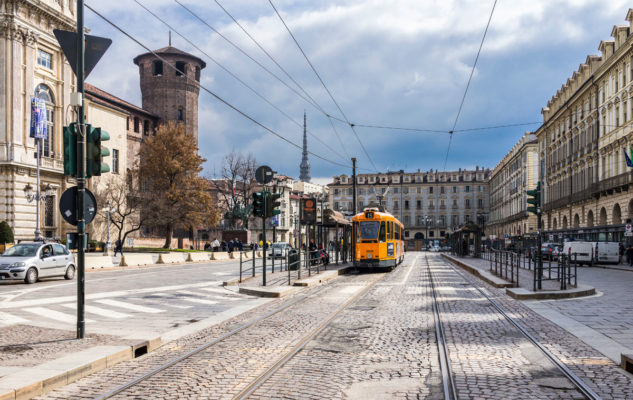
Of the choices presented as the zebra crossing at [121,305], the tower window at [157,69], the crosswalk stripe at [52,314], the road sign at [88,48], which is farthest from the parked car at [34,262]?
the tower window at [157,69]

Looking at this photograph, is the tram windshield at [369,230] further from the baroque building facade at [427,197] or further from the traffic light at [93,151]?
the baroque building facade at [427,197]

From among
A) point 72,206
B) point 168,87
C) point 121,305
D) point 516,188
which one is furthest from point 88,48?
point 516,188

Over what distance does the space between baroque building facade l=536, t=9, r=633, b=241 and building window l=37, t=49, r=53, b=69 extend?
37016 mm

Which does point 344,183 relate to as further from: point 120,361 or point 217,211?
point 120,361

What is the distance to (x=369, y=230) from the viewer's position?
28.9 metres

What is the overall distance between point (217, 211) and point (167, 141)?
847 cm

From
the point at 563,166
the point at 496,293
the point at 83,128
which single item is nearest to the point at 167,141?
the point at 563,166

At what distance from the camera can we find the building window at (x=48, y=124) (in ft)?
151

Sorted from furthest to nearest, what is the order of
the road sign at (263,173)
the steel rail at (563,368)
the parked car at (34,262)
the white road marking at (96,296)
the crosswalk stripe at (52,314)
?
the parked car at (34,262) < the road sign at (263,173) < the white road marking at (96,296) < the crosswalk stripe at (52,314) < the steel rail at (563,368)

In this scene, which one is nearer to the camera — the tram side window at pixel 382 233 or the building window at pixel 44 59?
the tram side window at pixel 382 233

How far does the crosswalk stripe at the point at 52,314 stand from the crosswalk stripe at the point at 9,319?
21.7 inches

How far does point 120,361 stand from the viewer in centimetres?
776

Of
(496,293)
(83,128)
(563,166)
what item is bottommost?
(496,293)

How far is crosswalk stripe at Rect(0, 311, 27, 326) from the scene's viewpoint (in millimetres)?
11250
